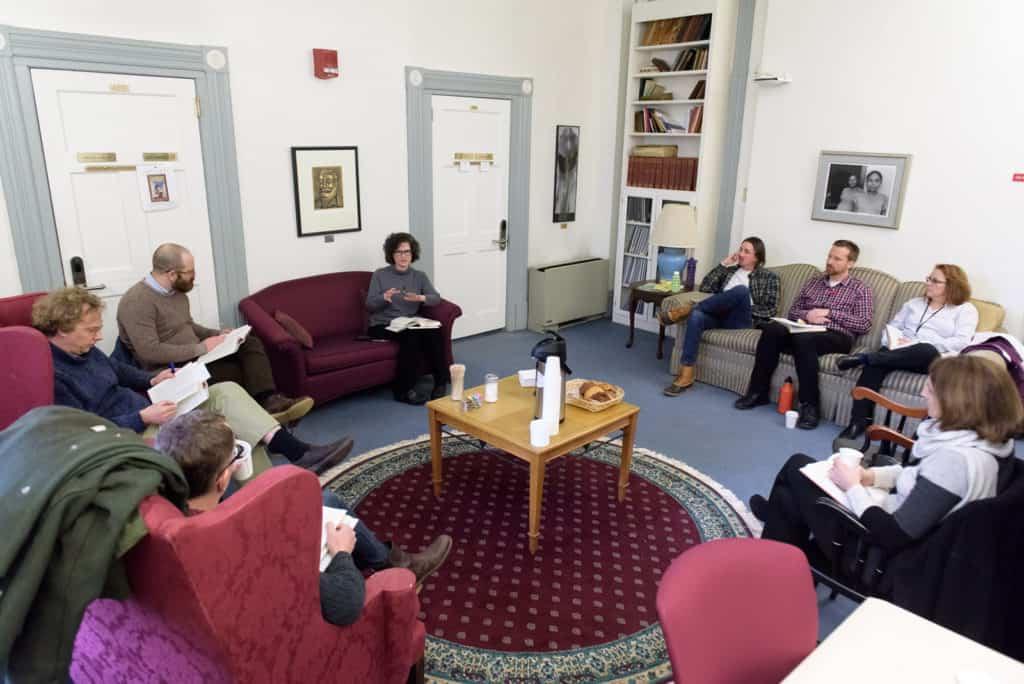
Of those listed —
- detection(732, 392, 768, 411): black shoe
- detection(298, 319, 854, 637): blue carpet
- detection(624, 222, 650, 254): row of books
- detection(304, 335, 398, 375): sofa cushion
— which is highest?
detection(624, 222, 650, 254): row of books

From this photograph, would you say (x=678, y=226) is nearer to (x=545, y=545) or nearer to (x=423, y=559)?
(x=545, y=545)

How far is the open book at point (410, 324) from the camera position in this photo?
466 centimetres

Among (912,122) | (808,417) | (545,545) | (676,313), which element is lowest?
(545,545)

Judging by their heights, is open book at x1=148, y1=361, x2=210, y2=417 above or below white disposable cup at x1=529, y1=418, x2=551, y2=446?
above

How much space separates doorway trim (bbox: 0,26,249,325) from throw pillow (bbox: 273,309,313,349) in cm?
48

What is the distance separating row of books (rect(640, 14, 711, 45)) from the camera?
220 inches

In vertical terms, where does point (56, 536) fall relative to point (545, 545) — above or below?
above

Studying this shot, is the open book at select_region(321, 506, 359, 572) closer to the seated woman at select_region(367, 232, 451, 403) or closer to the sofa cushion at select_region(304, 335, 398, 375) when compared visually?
the sofa cushion at select_region(304, 335, 398, 375)

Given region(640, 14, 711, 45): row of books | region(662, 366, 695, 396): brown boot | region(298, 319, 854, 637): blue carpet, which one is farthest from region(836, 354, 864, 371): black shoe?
region(640, 14, 711, 45): row of books

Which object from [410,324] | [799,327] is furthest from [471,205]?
[799,327]

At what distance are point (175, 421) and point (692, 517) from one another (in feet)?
7.88

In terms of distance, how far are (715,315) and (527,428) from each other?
2.45m

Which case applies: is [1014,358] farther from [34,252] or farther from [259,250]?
[34,252]

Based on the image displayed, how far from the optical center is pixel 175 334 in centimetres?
384
